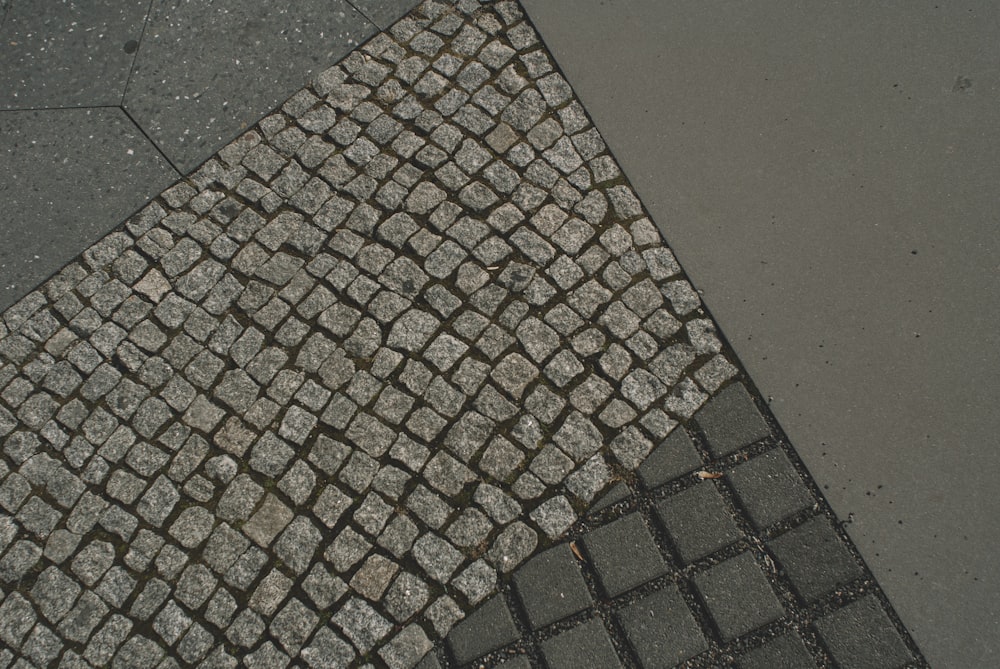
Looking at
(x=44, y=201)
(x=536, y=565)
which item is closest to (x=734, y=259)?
(x=536, y=565)

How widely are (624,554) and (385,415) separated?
1.31 meters

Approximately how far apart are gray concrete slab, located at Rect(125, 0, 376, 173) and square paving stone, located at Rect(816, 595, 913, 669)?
401cm

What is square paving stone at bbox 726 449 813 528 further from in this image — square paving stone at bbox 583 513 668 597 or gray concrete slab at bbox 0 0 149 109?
gray concrete slab at bbox 0 0 149 109

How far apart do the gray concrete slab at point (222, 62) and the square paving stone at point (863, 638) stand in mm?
4014

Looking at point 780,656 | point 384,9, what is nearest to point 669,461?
point 780,656

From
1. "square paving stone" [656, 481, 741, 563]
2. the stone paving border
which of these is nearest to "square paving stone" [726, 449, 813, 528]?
the stone paving border

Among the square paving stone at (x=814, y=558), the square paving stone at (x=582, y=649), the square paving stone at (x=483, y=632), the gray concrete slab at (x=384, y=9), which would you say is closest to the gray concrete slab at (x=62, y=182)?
the gray concrete slab at (x=384, y=9)

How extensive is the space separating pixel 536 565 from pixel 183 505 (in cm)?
169

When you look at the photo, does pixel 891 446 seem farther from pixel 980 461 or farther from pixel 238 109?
pixel 238 109

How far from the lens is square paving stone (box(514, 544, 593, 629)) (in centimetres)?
319

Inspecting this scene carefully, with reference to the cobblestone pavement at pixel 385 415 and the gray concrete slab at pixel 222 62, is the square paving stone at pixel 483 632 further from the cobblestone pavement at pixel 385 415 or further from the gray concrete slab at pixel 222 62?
the gray concrete slab at pixel 222 62

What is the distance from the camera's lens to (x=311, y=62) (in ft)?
14.6

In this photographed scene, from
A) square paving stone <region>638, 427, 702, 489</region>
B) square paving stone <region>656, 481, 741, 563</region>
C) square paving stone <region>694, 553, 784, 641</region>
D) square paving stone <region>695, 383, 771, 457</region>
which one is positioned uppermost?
square paving stone <region>695, 383, 771, 457</region>

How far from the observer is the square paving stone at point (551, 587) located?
3.19 m
